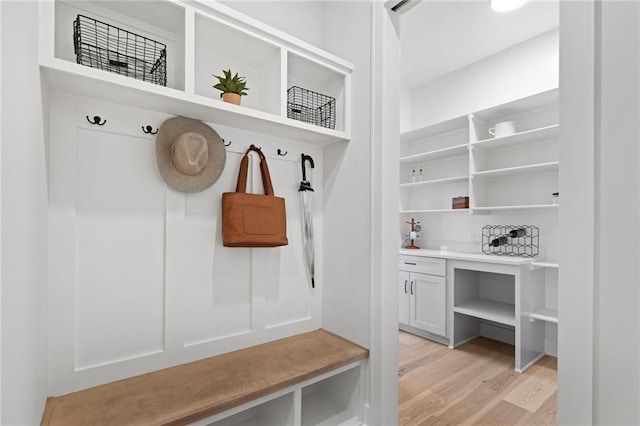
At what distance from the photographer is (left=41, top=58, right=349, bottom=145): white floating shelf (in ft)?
3.48

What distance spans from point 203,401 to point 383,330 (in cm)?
88

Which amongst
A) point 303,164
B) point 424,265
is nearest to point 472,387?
point 424,265

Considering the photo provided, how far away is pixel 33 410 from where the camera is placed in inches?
→ 36.0

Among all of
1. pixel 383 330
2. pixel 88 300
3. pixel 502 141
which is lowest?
pixel 383 330

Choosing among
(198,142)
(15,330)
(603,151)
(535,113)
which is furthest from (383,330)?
(535,113)

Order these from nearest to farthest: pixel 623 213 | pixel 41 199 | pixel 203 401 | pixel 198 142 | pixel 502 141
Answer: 1. pixel 623 213
2. pixel 41 199
3. pixel 203 401
4. pixel 198 142
5. pixel 502 141

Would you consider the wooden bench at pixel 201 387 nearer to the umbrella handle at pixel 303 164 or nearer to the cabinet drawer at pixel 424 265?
the umbrella handle at pixel 303 164

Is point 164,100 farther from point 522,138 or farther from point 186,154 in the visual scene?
point 522,138

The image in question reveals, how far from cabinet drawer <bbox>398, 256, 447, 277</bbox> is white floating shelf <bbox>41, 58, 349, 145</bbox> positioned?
6.19 ft

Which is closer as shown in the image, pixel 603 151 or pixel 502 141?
pixel 603 151

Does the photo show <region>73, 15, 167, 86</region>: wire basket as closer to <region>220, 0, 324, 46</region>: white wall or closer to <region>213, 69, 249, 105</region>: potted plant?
<region>213, 69, 249, 105</region>: potted plant

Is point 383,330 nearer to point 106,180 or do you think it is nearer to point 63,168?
Result: point 106,180

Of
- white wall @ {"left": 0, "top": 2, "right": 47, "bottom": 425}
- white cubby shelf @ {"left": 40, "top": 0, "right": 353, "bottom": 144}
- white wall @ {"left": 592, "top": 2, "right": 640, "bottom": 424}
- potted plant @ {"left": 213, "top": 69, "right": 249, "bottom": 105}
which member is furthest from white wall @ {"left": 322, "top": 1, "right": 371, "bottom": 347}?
white wall @ {"left": 0, "top": 2, "right": 47, "bottom": 425}

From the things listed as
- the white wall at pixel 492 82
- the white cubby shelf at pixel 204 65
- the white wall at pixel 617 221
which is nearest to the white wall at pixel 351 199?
the white cubby shelf at pixel 204 65
